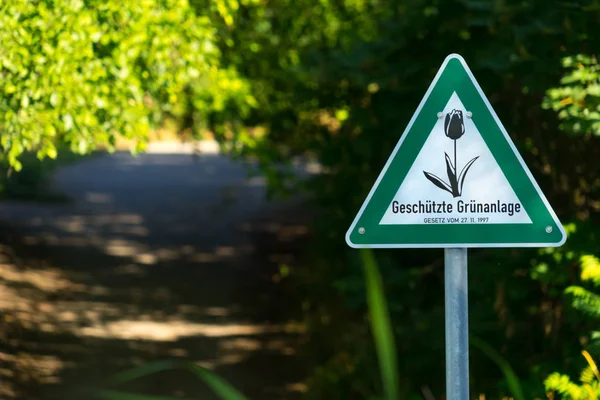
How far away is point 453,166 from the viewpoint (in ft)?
9.57

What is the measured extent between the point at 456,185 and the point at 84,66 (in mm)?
2900

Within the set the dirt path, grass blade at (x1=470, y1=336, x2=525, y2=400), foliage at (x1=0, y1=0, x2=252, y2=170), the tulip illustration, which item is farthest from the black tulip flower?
the dirt path

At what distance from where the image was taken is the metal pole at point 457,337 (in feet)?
9.21

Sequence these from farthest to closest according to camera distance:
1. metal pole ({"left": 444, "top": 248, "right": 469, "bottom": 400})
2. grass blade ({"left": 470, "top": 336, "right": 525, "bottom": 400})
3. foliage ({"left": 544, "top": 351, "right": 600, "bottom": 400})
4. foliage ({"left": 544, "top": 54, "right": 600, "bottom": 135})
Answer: foliage ({"left": 544, "top": 54, "right": 600, "bottom": 135}), foliage ({"left": 544, "top": 351, "right": 600, "bottom": 400}), grass blade ({"left": 470, "top": 336, "right": 525, "bottom": 400}), metal pole ({"left": 444, "top": 248, "right": 469, "bottom": 400})

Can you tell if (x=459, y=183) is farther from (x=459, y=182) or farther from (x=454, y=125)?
(x=454, y=125)

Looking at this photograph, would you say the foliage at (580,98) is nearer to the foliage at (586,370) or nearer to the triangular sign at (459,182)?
the foliage at (586,370)

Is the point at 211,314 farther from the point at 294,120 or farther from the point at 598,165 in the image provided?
the point at 598,165

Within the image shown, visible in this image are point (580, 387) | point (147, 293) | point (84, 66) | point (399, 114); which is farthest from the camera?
point (147, 293)

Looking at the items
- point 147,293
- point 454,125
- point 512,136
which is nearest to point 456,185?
point 454,125

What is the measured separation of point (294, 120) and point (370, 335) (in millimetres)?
2969

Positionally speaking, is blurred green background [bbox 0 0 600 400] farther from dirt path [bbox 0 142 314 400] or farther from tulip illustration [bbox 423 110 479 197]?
tulip illustration [bbox 423 110 479 197]

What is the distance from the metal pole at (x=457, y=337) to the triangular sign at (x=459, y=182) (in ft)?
0.46

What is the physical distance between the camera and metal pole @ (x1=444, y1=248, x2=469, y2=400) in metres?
2.81

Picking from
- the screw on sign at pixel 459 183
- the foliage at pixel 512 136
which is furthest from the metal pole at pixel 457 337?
the foliage at pixel 512 136
